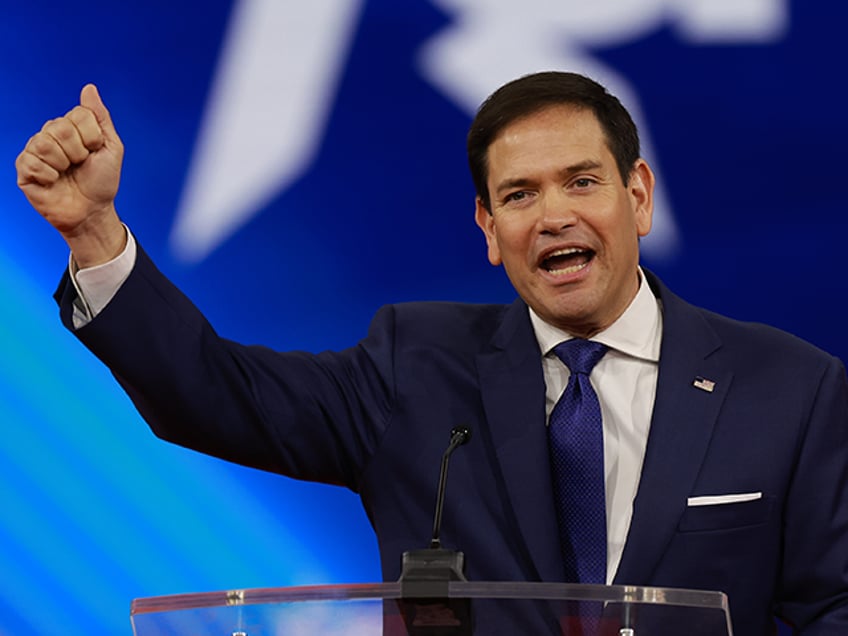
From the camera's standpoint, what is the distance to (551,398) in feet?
6.66

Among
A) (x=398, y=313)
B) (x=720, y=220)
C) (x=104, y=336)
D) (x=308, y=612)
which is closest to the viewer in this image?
(x=308, y=612)

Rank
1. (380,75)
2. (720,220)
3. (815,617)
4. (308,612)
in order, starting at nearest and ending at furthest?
(308,612)
(815,617)
(720,220)
(380,75)

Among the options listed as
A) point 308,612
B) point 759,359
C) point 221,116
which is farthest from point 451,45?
point 308,612

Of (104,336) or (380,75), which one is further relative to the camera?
(380,75)

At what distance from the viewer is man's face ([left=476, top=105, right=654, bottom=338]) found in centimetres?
201

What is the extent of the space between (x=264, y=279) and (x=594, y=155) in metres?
0.94

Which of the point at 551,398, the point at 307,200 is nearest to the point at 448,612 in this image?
the point at 551,398

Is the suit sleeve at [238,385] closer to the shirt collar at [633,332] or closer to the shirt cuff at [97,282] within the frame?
the shirt cuff at [97,282]

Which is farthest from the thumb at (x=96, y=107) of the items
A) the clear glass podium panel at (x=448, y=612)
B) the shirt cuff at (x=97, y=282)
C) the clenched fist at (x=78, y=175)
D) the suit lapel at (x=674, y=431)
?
the suit lapel at (x=674, y=431)

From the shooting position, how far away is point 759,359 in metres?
2.04

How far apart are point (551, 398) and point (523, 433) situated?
11 centimetres

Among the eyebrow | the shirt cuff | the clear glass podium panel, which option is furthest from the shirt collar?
the clear glass podium panel

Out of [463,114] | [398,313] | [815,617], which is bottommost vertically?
[815,617]

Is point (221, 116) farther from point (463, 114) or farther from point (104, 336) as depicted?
point (104, 336)
